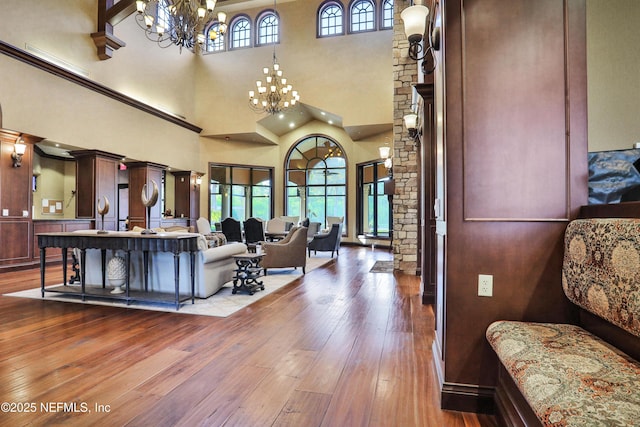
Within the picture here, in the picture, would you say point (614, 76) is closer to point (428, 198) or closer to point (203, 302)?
point (428, 198)

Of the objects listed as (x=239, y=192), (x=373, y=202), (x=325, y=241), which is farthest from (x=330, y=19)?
(x=325, y=241)

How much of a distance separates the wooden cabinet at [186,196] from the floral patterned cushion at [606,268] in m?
10.9

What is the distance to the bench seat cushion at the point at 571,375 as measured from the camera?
1021 mm

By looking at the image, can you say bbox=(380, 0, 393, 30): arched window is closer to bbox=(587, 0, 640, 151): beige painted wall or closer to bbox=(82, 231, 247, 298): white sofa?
bbox=(82, 231, 247, 298): white sofa

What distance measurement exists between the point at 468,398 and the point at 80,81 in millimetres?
9166

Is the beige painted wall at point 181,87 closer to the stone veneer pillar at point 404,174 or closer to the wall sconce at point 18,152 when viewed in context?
the wall sconce at point 18,152

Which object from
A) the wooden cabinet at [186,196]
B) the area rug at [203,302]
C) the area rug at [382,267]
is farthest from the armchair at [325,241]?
the wooden cabinet at [186,196]

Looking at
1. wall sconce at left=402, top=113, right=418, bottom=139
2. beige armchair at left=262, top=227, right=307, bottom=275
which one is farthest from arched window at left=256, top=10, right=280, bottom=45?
beige armchair at left=262, top=227, right=307, bottom=275

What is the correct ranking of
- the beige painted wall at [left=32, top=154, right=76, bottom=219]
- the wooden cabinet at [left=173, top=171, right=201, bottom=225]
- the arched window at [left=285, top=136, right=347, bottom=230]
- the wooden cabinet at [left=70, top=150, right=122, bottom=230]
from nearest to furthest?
the wooden cabinet at [left=70, top=150, right=122, bottom=230], the beige painted wall at [left=32, top=154, right=76, bottom=219], the wooden cabinet at [left=173, top=171, right=201, bottom=225], the arched window at [left=285, top=136, right=347, bottom=230]

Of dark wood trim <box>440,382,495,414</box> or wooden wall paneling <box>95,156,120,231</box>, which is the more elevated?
wooden wall paneling <box>95,156,120,231</box>

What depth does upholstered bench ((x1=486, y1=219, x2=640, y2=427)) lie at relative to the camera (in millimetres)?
1066

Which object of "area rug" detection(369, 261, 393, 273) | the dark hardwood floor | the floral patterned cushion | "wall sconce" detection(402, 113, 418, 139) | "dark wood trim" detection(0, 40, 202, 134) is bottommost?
"area rug" detection(369, 261, 393, 273)

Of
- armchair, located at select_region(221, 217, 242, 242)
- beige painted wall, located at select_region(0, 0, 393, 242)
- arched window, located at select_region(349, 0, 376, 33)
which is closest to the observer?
beige painted wall, located at select_region(0, 0, 393, 242)

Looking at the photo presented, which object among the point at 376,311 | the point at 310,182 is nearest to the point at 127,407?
the point at 376,311
